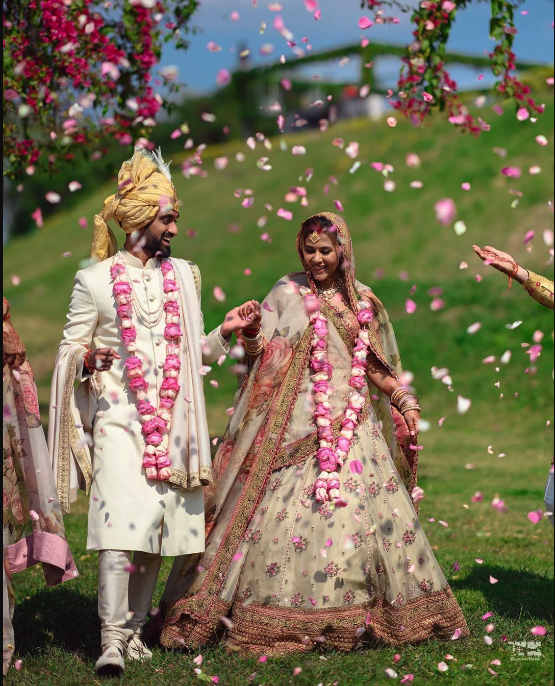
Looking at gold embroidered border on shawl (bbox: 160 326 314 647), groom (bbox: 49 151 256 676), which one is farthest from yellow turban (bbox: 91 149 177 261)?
gold embroidered border on shawl (bbox: 160 326 314 647)

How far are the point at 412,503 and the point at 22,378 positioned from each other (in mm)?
2525

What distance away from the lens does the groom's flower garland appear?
6.07 metres

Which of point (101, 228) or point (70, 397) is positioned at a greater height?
point (101, 228)

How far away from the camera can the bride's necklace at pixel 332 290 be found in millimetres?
6590

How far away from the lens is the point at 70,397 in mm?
5926

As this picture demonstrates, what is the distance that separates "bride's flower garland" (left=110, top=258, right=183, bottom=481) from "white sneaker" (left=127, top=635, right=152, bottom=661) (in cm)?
98

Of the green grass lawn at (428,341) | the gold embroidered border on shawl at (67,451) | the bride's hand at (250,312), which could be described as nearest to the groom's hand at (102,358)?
the gold embroidered border on shawl at (67,451)

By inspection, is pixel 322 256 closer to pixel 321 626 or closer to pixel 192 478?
pixel 192 478

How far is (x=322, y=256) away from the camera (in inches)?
253

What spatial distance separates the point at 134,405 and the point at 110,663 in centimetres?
144

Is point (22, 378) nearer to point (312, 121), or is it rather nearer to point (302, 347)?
point (302, 347)

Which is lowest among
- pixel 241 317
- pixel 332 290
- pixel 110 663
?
pixel 110 663

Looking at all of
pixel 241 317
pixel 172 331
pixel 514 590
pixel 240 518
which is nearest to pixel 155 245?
pixel 172 331

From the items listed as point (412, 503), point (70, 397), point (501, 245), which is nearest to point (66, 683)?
point (70, 397)
